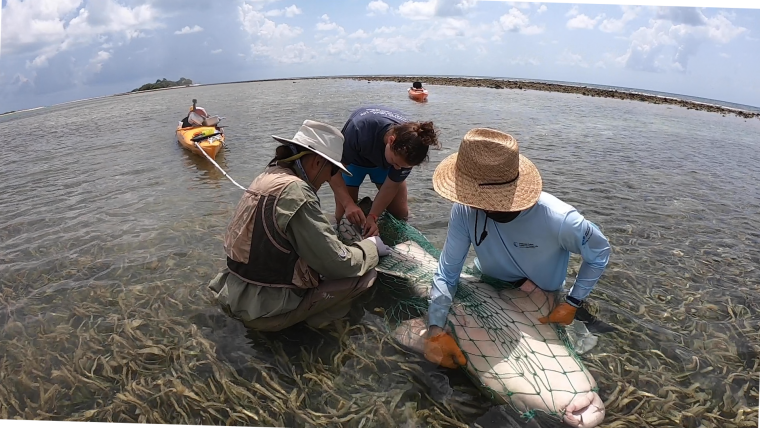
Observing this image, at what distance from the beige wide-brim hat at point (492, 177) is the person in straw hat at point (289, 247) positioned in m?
0.96

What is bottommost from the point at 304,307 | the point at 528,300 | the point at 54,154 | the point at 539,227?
the point at 54,154

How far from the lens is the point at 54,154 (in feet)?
45.1

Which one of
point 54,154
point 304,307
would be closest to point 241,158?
point 54,154

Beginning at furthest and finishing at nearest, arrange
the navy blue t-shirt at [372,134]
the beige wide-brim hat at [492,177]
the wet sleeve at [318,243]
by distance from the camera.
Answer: the navy blue t-shirt at [372,134], the wet sleeve at [318,243], the beige wide-brim hat at [492,177]

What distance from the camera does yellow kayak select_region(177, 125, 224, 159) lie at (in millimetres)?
11562

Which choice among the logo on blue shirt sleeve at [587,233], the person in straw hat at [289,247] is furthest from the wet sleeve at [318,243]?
the logo on blue shirt sleeve at [587,233]

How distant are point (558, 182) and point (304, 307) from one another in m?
7.07

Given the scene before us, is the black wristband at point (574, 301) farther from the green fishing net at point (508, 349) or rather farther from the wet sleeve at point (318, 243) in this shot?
the wet sleeve at point (318, 243)

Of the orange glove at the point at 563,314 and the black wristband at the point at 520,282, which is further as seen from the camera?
the black wristband at the point at 520,282

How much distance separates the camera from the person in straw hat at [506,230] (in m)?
2.75

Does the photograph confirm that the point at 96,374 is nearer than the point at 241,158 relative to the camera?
Yes

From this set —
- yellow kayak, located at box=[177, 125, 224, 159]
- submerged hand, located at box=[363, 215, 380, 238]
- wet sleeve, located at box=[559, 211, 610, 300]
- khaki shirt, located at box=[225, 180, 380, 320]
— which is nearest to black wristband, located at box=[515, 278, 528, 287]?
wet sleeve, located at box=[559, 211, 610, 300]

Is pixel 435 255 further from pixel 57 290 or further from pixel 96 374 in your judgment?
pixel 57 290

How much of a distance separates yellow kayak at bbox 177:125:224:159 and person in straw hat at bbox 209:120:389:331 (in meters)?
8.98
